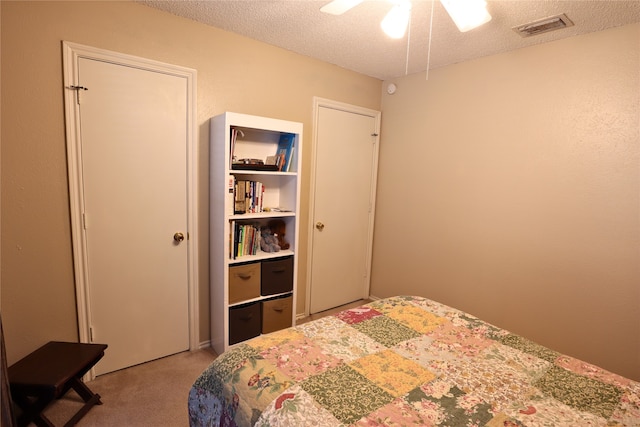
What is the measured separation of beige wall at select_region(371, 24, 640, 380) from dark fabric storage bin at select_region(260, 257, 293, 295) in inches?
51.6

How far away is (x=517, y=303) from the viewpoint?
2617 millimetres

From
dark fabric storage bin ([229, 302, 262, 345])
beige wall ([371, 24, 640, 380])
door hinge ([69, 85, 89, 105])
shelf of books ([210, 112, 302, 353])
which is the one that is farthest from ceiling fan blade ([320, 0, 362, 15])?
dark fabric storage bin ([229, 302, 262, 345])

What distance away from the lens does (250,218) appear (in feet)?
8.23

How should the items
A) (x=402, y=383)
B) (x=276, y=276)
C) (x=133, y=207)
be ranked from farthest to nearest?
(x=276, y=276) < (x=133, y=207) < (x=402, y=383)

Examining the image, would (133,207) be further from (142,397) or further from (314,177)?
(314,177)

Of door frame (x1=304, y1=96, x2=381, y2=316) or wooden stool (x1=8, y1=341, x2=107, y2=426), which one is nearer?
wooden stool (x1=8, y1=341, x2=107, y2=426)

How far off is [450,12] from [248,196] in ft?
5.67

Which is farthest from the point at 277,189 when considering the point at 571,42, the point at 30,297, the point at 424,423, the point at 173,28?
the point at 571,42

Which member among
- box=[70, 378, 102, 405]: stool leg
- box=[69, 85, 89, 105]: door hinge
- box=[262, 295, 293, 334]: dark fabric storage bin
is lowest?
box=[70, 378, 102, 405]: stool leg

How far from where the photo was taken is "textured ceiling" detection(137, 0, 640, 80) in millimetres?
1952

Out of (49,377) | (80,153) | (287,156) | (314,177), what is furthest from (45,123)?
(314,177)

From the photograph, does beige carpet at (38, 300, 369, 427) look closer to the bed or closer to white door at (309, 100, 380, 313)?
the bed

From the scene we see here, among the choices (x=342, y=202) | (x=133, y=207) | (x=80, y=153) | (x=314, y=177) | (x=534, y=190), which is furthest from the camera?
(x=342, y=202)

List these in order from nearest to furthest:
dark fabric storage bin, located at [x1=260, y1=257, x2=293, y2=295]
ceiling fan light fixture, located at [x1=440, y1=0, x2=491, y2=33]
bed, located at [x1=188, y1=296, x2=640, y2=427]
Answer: bed, located at [x1=188, y1=296, x2=640, y2=427], ceiling fan light fixture, located at [x1=440, y1=0, x2=491, y2=33], dark fabric storage bin, located at [x1=260, y1=257, x2=293, y2=295]
